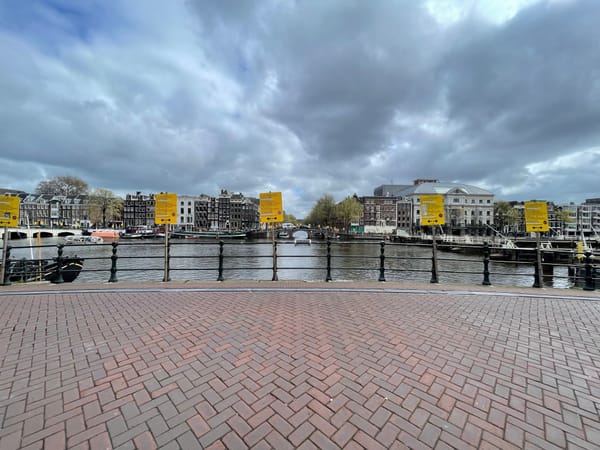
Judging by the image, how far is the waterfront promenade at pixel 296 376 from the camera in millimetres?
1876

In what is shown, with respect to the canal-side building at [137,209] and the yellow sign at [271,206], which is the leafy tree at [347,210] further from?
the yellow sign at [271,206]

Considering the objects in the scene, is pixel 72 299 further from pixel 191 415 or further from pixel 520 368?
pixel 520 368

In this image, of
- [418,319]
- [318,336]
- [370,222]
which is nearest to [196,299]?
[318,336]

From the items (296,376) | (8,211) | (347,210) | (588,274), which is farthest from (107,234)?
(588,274)

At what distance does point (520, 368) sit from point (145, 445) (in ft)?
12.1

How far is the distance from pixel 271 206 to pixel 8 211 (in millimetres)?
6965

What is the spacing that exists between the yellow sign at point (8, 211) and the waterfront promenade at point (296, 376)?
314 centimetres

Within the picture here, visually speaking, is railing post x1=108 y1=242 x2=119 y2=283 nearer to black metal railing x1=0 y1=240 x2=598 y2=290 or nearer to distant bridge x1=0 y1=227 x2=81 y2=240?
black metal railing x1=0 y1=240 x2=598 y2=290

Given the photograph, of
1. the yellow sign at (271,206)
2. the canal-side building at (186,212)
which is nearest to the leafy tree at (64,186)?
the canal-side building at (186,212)

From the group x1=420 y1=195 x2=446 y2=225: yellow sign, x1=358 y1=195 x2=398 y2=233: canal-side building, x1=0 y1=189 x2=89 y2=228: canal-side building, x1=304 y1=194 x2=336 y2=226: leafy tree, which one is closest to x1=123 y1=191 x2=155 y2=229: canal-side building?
x1=0 y1=189 x2=89 y2=228: canal-side building

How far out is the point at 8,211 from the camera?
265 inches

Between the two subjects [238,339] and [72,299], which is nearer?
[238,339]

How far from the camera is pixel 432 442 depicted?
180 cm

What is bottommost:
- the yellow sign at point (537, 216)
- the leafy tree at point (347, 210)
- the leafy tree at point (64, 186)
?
the yellow sign at point (537, 216)
